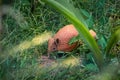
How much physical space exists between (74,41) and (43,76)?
0.41m

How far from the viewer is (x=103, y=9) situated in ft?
8.99

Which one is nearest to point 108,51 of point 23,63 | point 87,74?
point 87,74

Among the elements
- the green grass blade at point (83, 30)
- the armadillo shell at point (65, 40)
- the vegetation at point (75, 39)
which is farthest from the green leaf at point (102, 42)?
the green grass blade at point (83, 30)

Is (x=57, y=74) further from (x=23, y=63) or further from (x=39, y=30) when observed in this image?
(x=39, y=30)

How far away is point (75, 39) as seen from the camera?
2.18 metres

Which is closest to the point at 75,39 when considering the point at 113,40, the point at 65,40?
the point at 65,40

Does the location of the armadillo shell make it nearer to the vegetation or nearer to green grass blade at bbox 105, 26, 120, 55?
the vegetation

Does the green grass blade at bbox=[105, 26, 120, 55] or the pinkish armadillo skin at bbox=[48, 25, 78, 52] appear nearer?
the green grass blade at bbox=[105, 26, 120, 55]

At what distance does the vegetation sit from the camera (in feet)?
5.59

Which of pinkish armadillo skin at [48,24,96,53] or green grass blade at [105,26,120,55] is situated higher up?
green grass blade at [105,26,120,55]

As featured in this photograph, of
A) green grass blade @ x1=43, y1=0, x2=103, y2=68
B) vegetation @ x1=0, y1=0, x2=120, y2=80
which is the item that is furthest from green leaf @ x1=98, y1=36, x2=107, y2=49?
green grass blade @ x1=43, y1=0, x2=103, y2=68

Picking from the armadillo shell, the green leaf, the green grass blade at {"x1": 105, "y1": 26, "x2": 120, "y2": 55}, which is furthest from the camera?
the armadillo shell

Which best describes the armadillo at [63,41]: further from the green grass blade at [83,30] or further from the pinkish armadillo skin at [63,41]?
the green grass blade at [83,30]

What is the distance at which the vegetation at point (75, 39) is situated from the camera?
1704 millimetres
